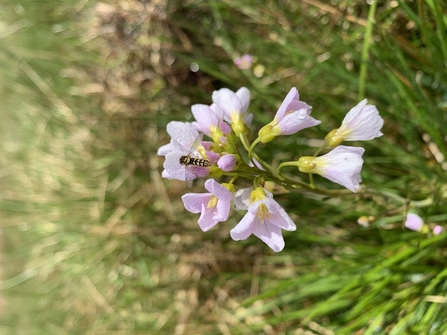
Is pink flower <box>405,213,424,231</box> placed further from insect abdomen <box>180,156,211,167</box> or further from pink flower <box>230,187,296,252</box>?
insect abdomen <box>180,156,211,167</box>

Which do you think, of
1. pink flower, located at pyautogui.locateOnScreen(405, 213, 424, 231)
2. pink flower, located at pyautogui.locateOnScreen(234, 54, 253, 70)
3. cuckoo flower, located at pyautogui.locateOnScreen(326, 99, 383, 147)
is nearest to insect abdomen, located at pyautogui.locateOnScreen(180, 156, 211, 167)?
cuckoo flower, located at pyautogui.locateOnScreen(326, 99, 383, 147)

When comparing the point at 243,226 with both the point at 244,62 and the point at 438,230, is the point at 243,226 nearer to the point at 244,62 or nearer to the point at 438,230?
the point at 438,230

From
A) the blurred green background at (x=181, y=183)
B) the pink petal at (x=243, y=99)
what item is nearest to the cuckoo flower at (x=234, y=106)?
the pink petal at (x=243, y=99)

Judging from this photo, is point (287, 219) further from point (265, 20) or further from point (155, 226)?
point (155, 226)

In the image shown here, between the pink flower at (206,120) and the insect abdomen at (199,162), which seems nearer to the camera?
the insect abdomen at (199,162)

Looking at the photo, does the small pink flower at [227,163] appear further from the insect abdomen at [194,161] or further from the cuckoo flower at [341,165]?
the cuckoo flower at [341,165]

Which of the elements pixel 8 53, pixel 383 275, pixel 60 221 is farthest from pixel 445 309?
pixel 8 53
